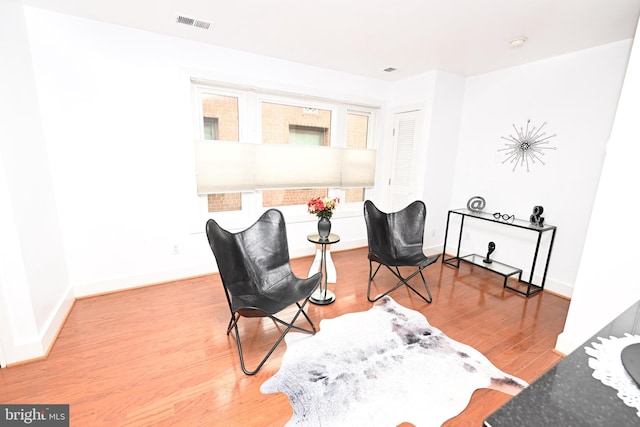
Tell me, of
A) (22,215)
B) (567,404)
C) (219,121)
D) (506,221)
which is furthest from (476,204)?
(22,215)

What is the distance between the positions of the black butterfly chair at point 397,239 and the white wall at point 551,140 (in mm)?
1285

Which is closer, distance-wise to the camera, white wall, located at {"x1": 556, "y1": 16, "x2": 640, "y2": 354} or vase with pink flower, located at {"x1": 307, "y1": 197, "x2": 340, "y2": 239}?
white wall, located at {"x1": 556, "y1": 16, "x2": 640, "y2": 354}

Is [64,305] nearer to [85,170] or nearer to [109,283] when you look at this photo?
[109,283]

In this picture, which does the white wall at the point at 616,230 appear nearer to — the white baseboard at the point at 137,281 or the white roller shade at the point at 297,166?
the white roller shade at the point at 297,166

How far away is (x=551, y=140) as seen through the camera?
3309 millimetres

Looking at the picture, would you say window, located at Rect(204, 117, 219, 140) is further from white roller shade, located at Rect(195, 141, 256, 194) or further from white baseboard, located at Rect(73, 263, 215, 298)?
white baseboard, located at Rect(73, 263, 215, 298)

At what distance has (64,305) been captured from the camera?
265 cm

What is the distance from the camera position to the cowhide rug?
68.3 inches

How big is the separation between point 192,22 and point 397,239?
10.2 ft

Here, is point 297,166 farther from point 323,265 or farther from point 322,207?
point 323,265

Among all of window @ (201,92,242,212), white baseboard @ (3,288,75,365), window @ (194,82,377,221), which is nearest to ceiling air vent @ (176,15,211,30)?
window @ (194,82,377,221)

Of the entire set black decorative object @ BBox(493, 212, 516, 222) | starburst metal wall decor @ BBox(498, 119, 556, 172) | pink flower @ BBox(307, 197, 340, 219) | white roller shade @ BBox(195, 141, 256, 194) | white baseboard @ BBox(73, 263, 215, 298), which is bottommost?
white baseboard @ BBox(73, 263, 215, 298)

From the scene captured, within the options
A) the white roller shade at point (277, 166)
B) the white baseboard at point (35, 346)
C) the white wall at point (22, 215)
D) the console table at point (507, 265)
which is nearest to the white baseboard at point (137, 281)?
the white wall at point (22, 215)

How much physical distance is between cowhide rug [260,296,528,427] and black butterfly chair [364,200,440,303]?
0.64 metres
